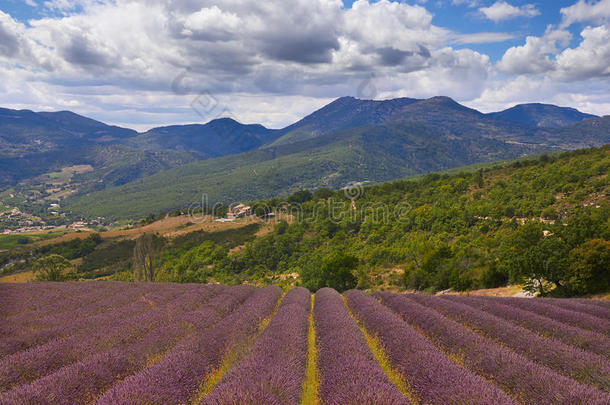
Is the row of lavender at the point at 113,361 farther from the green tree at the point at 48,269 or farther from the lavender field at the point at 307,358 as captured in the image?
the green tree at the point at 48,269

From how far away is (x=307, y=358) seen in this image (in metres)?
9.41

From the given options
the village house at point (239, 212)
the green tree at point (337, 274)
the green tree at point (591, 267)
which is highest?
the green tree at point (591, 267)

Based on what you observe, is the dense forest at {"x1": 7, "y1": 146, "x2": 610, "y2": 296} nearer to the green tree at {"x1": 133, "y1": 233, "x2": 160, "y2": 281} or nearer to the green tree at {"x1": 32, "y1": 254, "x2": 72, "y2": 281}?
the green tree at {"x1": 133, "y1": 233, "x2": 160, "y2": 281}

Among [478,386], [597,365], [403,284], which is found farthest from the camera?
[403,284]

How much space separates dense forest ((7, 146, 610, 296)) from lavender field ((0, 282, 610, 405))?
30.0 feet

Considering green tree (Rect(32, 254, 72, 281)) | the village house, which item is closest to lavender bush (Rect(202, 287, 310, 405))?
green tree (Rect(32, 254, 72, 281))

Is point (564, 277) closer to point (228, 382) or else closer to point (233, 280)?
point (228, 382)

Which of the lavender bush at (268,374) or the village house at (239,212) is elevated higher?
the lavender bush at (268,374)

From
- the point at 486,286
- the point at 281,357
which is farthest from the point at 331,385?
the point at 486,286

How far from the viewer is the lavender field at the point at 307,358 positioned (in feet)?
19.1

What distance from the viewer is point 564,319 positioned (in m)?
11.9

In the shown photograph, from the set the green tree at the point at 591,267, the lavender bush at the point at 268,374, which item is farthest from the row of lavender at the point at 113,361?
the green tree at the point at 591,267

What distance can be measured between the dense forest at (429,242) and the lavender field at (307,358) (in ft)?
30.0

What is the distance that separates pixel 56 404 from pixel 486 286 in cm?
3041
